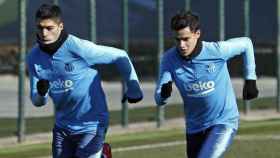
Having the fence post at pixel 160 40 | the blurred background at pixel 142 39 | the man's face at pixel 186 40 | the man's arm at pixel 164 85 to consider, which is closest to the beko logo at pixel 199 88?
the man's arm at pixel 164 85

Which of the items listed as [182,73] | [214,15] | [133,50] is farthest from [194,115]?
[133,50]

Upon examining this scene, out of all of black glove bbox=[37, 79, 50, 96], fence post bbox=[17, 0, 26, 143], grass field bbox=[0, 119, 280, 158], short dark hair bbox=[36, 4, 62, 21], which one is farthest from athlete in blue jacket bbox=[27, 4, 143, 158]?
fence post bbox=[17, 0, 26, 143]

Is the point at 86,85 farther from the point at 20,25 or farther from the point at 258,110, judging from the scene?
the point at 258,110

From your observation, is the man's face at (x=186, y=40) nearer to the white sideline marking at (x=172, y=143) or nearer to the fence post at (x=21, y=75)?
the white sideline marking at (x=172, y=143)

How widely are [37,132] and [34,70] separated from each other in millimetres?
7847

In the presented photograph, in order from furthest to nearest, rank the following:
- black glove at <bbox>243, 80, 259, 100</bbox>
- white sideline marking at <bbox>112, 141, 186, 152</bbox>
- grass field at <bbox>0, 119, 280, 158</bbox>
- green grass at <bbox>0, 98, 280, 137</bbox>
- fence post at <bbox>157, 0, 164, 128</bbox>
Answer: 1. fence post at <bbox>157, 0, 164, 128</bbox>
2. green grass at <bbox>0, 98, 280, 137</bbox>
3. white sideline marking at <bbox>112, 141, 186, 152</bbox>
4. grass field at <bbox>0, 119, 280, 158</bbox>
5. black glove at <bbox>243, 80, 259, 100</bbox>

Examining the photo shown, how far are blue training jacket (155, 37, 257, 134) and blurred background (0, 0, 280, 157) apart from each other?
26.2ft

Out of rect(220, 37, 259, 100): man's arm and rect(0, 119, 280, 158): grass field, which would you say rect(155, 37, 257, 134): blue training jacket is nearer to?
rect(220, 37, 259, 100): man's arm

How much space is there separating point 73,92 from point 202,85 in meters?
1.09

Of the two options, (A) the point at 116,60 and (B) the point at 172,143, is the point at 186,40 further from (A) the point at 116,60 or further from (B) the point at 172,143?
(B) the point at 172,143

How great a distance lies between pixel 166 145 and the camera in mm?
14281

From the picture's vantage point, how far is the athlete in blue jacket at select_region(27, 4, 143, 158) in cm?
810

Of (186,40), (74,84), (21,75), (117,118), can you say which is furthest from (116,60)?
(117,118)

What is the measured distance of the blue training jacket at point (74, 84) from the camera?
8.11 metres
